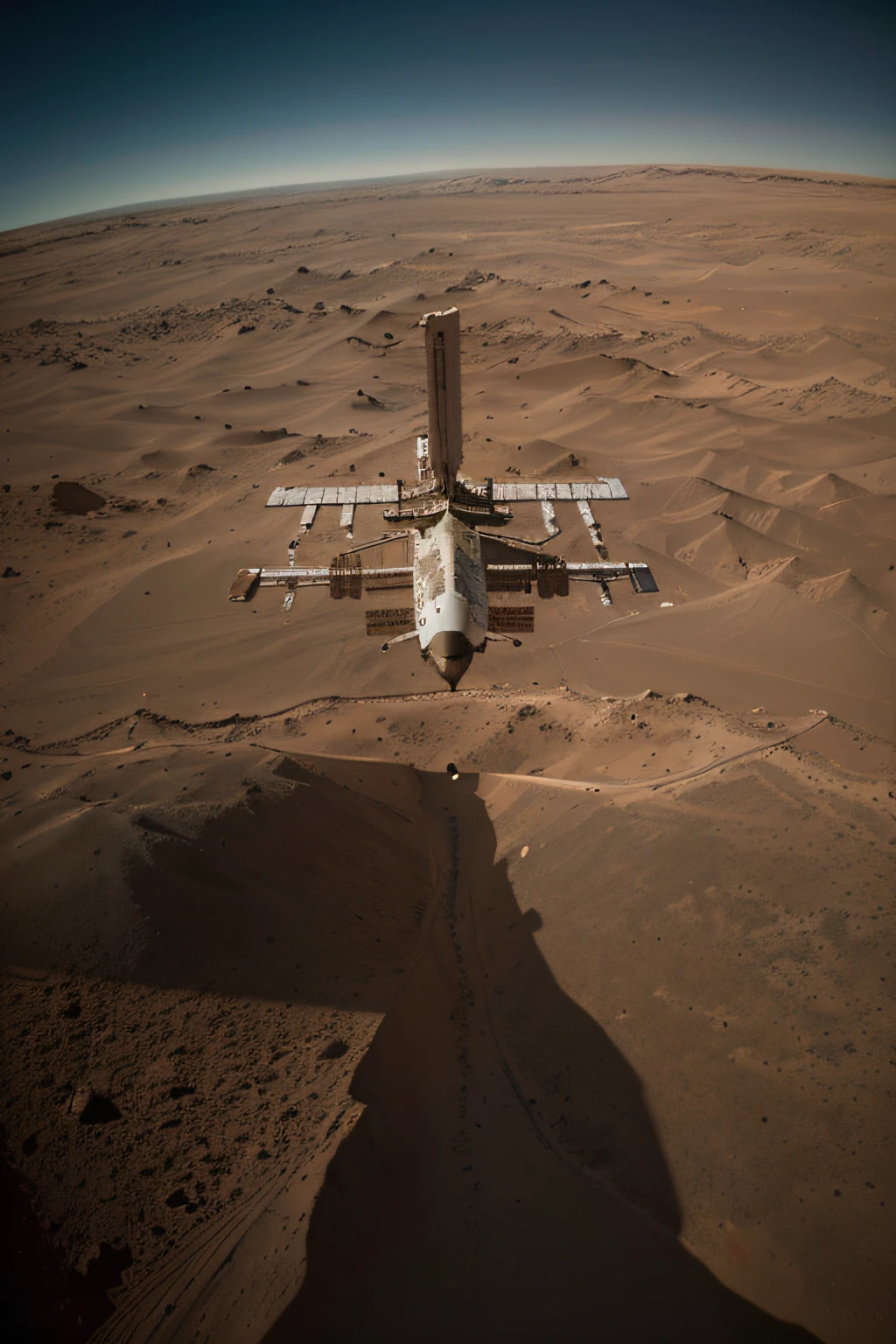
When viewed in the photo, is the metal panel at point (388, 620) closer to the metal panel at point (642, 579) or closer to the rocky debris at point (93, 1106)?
the metal panel at point (642, 579)

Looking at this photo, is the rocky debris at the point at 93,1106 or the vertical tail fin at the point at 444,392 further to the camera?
the vertical tail fin at the point at 444,392

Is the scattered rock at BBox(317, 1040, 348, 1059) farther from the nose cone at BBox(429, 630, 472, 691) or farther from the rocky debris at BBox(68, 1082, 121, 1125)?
the nose cone at BBox(429, 630, 472, 691)

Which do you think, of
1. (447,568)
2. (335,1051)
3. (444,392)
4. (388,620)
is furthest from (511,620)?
(335,1051)

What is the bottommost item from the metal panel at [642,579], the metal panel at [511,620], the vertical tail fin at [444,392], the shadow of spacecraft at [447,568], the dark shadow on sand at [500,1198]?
the dark shadow on sand at [500,1198]

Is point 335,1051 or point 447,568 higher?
point 447,568

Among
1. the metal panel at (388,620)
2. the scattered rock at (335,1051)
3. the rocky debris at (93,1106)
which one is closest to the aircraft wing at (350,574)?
the metal panel at (388,620)

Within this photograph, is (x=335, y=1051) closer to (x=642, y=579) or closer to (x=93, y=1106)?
(x=93, y=1106)

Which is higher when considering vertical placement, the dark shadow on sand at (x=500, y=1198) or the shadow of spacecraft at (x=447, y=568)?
the shadow of spacecraft at (x=447, y=568)
